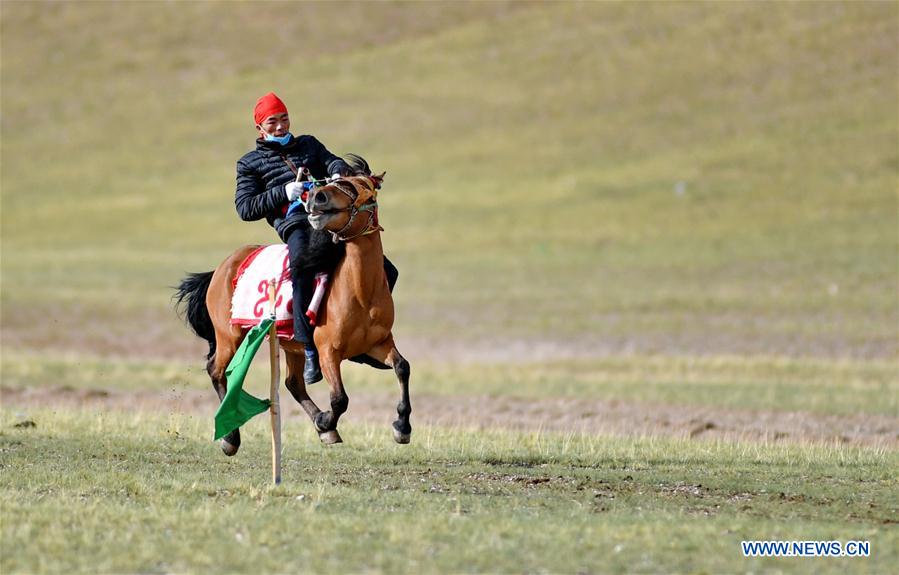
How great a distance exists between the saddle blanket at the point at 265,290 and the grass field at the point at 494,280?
3.87 feet

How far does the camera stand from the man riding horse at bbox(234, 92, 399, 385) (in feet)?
36.4

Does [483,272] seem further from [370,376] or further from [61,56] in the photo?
[61,56]

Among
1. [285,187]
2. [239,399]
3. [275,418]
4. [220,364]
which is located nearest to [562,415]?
[220,364]

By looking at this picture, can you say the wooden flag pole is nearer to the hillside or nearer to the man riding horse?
the man riding horse

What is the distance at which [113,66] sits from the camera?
227 feet

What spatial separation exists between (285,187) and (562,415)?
8583 millimetres

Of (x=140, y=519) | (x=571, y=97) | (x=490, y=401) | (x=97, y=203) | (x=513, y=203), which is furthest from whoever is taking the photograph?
(x=571, y=97)

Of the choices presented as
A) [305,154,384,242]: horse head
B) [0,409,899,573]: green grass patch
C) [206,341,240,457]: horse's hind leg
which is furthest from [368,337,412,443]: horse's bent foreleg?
[206,341,240,457]: horse's hind leg

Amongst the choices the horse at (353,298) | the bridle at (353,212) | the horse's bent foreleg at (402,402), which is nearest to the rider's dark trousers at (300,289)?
the horse at (353,298)

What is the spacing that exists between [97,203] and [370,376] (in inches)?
1140

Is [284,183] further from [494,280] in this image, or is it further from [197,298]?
[494,280]

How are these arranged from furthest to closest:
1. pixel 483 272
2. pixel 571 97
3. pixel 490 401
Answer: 1. pixel 571 97
2. pixel 483 272
3. pixel 490 401

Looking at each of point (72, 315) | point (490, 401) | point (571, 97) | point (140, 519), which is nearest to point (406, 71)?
point (571, 97)

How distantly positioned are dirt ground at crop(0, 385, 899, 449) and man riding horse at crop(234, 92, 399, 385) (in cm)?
493
